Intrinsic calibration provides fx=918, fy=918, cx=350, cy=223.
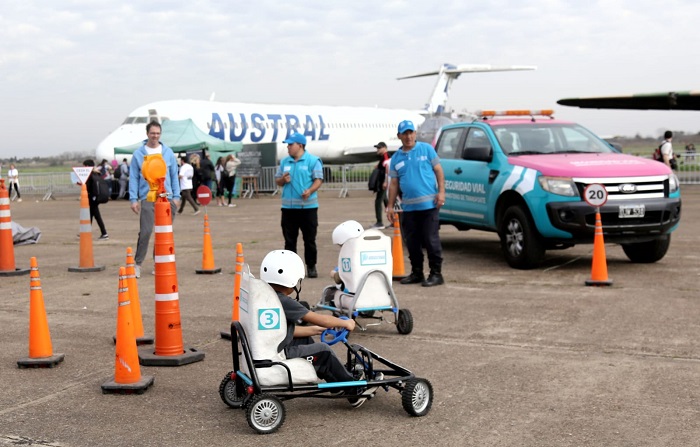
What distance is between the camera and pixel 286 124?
4262cm

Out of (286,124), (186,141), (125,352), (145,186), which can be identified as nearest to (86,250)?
(145,186)

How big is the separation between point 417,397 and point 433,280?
17.0 feet

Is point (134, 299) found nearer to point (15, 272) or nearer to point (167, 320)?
point (167, 320)

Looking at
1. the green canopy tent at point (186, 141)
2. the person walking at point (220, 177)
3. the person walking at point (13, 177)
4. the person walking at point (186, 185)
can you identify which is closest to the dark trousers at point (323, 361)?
the person walking at point (186, 185)

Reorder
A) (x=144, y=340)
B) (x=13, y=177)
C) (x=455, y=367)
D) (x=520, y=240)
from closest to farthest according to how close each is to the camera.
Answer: (x=455, y=367) → (x=144, y=340) → (x=520, y=240) → (x=13, y=177)

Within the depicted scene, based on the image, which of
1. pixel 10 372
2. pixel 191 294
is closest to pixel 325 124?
pixel 191 294

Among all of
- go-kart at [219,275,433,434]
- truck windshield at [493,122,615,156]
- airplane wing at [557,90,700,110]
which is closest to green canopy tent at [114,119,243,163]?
airplane wing at [557,90,700,110]

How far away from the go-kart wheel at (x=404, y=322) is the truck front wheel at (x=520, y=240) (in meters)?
4.18

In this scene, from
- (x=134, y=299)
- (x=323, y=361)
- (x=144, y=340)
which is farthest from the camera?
(x=144, y=340)

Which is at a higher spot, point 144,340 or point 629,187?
point 629,187

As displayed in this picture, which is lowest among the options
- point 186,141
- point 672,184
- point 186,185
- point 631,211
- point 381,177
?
point 186,185

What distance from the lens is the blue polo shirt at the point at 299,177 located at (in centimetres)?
1126

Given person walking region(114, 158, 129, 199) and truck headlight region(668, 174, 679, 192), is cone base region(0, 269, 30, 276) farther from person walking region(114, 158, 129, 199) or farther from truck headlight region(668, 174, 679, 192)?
person walking region(114, 158, 129, 199)

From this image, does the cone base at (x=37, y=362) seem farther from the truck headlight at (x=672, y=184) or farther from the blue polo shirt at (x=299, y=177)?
the truck headlight at (x=672, y=184)
